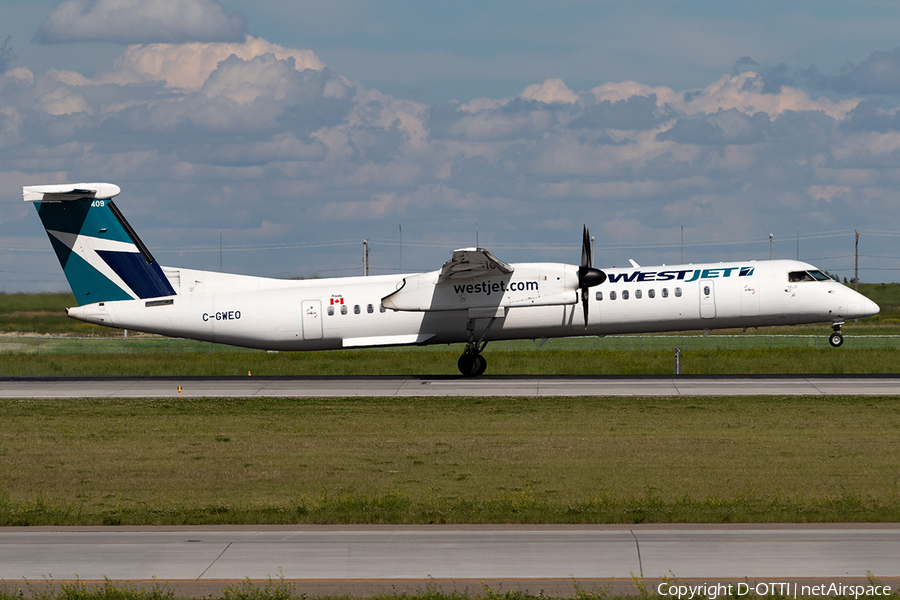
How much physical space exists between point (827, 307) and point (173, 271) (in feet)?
79.3

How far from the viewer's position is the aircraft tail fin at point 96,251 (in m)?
32.5

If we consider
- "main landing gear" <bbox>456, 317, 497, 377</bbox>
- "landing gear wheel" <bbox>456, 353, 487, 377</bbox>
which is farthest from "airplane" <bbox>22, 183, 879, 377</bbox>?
"landing gear wheel" <bbox>456, 353, 487, 377</bbox>

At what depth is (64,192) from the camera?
105 feet

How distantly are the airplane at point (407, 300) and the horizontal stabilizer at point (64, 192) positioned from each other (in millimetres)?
47

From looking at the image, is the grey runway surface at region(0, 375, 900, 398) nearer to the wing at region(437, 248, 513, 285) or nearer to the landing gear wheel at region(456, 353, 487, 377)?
the landing gear wheel at region(456, 353, 487, 377)

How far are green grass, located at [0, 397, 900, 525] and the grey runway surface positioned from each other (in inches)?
62.7

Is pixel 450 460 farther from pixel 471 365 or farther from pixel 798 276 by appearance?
pixel 798 276

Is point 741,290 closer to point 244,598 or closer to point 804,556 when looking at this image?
point 804,556

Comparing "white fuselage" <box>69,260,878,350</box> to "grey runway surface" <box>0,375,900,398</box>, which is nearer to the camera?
"grey runway surface" <box>0,375,900,398</box>

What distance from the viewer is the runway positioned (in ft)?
31.6

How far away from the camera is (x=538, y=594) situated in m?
9.18

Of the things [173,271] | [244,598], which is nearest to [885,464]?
[244,598]

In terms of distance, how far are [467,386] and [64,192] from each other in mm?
15957

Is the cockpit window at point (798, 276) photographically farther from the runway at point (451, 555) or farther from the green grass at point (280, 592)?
the green grass at point (280, 592)
